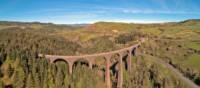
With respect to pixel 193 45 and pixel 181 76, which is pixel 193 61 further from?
pixel 193 45

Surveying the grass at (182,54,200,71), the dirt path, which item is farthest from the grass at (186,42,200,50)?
the dirt path

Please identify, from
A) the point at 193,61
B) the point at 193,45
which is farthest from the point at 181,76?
the point at 193,45

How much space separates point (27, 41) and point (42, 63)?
4586 centimetres

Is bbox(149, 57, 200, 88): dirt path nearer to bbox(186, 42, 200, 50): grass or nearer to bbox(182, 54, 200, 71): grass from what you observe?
bbox(182, 54, 200, 71): grass

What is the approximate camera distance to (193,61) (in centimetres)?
12300

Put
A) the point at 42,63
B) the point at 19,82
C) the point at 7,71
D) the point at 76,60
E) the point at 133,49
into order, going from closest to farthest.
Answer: the point at 19,82
the point at 7,71
the point at 42,63
the point at 76,60
the point at 133,49

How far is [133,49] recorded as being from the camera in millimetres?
130375

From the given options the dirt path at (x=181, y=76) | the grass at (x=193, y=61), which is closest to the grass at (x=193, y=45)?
the grass at (x=193, y=61)

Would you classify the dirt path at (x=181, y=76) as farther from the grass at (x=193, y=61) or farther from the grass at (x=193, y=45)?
the grass at (x=193, y=45)

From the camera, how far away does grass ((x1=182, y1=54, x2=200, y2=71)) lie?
114 m

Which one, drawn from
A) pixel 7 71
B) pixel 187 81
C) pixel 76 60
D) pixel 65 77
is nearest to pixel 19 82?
pixel 7 71

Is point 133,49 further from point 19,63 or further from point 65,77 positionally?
point 19,63

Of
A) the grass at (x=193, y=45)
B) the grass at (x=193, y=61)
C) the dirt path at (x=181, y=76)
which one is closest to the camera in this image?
the dirt path at (x=181, y=76)

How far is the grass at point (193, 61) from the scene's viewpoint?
114 metres
